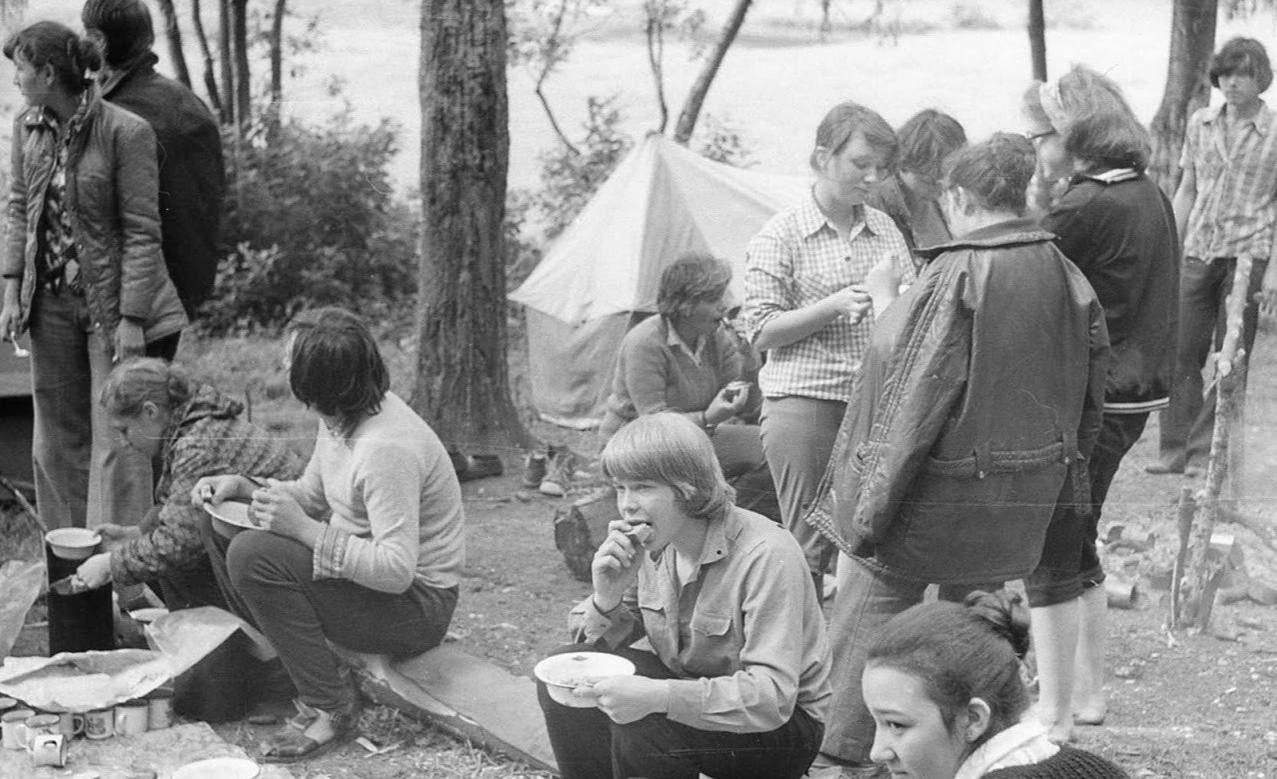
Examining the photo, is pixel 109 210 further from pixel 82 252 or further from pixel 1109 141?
pixel 1109 141

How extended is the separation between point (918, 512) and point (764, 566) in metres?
0.36

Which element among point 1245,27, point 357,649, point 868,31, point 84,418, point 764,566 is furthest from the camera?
point 868,31

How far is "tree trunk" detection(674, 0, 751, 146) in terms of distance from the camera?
24.9 ft

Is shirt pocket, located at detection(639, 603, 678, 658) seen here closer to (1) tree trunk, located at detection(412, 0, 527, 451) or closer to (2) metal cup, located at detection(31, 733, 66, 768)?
(2) metal cup, located at detection(31, 733, 66, 768)

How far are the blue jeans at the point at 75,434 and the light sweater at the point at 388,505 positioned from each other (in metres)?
0.80

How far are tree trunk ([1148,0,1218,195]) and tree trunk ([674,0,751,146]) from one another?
2825 millimetres

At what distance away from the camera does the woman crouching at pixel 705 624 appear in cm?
245

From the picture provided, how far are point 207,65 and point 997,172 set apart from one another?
6.43m

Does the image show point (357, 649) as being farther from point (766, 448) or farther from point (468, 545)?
point (468, 545)

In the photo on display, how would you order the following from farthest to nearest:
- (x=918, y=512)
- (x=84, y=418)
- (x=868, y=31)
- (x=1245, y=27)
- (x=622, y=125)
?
(x=622, y=125), (x=868, y=31), (x=1245, y=27), (x=84, y=418), (x=918, y=512)

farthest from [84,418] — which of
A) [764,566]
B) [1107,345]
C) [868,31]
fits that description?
[868,31]

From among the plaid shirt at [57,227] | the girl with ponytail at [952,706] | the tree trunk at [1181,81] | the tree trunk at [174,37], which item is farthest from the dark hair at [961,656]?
the tree trunk at [174,37]

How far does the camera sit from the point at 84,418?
418 centimetres

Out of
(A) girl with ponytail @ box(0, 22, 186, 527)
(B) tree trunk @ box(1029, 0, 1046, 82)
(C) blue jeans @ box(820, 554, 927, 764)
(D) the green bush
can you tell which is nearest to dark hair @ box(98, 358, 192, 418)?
(A) girl with ponytail @ box(0, 22, 186, 527)
